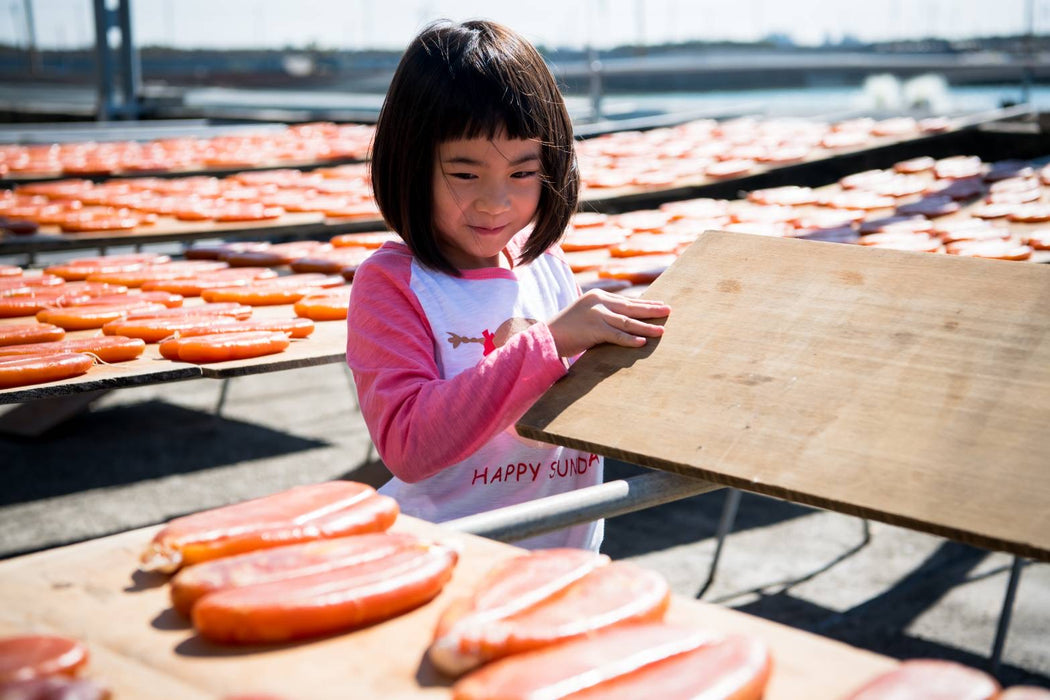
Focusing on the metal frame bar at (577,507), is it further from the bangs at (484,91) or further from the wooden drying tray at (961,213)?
the wooden drying tray at (961,213)

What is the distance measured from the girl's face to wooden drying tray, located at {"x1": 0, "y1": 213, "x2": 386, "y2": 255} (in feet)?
10.0

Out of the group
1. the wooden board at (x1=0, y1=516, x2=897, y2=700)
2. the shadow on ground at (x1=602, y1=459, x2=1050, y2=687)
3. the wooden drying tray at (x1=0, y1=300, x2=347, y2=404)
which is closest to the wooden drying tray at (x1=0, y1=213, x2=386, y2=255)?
the wooden drying tray at (x1=0, y1=300, x2=347, y2=404)

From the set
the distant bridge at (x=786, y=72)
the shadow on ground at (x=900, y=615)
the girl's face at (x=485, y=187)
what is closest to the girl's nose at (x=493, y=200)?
the girl's face at (x=485, y=187)

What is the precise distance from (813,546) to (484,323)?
328 cm

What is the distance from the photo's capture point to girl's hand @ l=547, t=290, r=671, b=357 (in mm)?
1896

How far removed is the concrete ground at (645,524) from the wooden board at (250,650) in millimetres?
2472

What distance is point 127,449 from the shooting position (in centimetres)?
644

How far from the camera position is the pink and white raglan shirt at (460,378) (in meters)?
1.88

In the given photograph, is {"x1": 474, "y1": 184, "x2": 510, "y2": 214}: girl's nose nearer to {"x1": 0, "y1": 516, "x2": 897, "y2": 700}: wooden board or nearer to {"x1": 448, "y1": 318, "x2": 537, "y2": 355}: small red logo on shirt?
{"x1": 448, "y1": 318, "x2": 537, "y2": 355}: small red logo on shirt

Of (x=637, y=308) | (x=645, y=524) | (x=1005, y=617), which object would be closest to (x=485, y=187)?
(x=637, y=308)

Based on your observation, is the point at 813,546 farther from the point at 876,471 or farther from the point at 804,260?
the point at 876,471

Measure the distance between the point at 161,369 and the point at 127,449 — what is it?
161 inches

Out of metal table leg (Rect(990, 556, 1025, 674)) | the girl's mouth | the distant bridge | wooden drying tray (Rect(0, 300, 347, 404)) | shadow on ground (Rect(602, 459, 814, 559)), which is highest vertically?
the distant bridge

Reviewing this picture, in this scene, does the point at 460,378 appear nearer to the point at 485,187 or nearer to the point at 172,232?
Result: the point at 485,187
